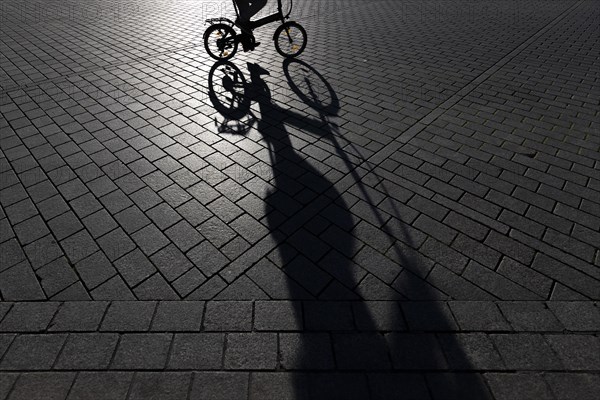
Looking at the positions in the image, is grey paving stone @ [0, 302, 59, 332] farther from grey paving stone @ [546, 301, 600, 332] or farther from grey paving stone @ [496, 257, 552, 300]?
grey paving stone @ [546, 301, 600, 332]

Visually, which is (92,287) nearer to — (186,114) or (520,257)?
(186,114)

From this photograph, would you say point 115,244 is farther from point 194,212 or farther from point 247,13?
point 247,13

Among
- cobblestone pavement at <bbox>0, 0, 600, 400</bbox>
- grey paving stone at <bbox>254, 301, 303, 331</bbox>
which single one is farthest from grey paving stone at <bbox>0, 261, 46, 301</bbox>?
grey paving stone at <bbox>254, 301, 303, 331</bbox>

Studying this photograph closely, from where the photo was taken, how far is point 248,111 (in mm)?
5707

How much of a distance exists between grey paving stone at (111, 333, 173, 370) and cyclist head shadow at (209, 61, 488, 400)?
804 mm

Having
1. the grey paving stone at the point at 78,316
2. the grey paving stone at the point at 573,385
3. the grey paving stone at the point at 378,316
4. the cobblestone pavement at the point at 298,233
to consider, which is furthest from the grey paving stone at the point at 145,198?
the grey paving stone at the point at 573,385

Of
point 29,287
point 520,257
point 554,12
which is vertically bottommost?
point 29,287

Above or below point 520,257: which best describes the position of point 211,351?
below

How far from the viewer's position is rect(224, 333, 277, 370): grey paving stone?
246 cm

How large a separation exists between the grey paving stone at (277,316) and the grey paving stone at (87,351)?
1049mm

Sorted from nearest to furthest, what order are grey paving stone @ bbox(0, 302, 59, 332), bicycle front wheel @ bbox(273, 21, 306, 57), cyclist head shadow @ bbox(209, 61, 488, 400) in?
cyclist head shadow @ bbox(209, 61, 488, 400) → grey paving stone @ bbox(0, 302, 59, 332) → bicycle front wheel @ bbox(273, 21, 306, 57)

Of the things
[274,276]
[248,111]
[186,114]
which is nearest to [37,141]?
[186,114]

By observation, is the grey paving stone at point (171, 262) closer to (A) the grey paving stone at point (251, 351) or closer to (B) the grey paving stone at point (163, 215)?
(B) the grey paving stone at point (163, 215)

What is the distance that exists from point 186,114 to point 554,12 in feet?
43.8
